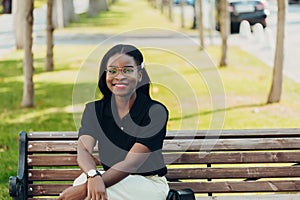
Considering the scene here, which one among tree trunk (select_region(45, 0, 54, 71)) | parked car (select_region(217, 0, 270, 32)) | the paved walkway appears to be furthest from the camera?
parked car (select_region(217, 0, 270, 32))

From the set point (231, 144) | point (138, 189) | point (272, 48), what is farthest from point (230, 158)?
point (272, 48)

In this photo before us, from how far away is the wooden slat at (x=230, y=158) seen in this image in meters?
4.77

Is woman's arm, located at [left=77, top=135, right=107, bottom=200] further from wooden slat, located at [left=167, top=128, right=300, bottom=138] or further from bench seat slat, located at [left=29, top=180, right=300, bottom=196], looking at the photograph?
wooden slat, located at [left=167, top=128, right=300, bottom=138]

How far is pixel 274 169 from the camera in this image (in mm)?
4809

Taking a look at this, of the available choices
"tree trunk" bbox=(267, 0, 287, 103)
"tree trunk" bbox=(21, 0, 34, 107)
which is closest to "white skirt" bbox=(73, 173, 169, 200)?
"tree trunk" bbox=(21, 0, 34, 107)

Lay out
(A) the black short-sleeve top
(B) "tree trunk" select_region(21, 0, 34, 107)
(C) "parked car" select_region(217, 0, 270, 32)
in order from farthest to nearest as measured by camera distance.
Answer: (C) "parked car" select_region(217, 0, 270, 32) < (B) "tree trunk" select_region(21, 0, 34, 107) < (A) the black short-sleeve top

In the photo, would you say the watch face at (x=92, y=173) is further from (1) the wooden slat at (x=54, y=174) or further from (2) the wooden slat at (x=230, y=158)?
(2) the wooden slat at (x=230, y=158)

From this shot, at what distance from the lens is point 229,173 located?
4793 millimetres

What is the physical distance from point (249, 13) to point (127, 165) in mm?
23468

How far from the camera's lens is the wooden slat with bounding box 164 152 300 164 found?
4770 millimetres

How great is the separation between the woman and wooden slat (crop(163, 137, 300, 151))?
456 mm

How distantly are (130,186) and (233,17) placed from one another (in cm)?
2358

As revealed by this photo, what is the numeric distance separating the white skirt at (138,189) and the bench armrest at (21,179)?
45 cm

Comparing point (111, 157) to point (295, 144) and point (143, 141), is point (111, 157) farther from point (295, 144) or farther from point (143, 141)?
point (295, 144)
